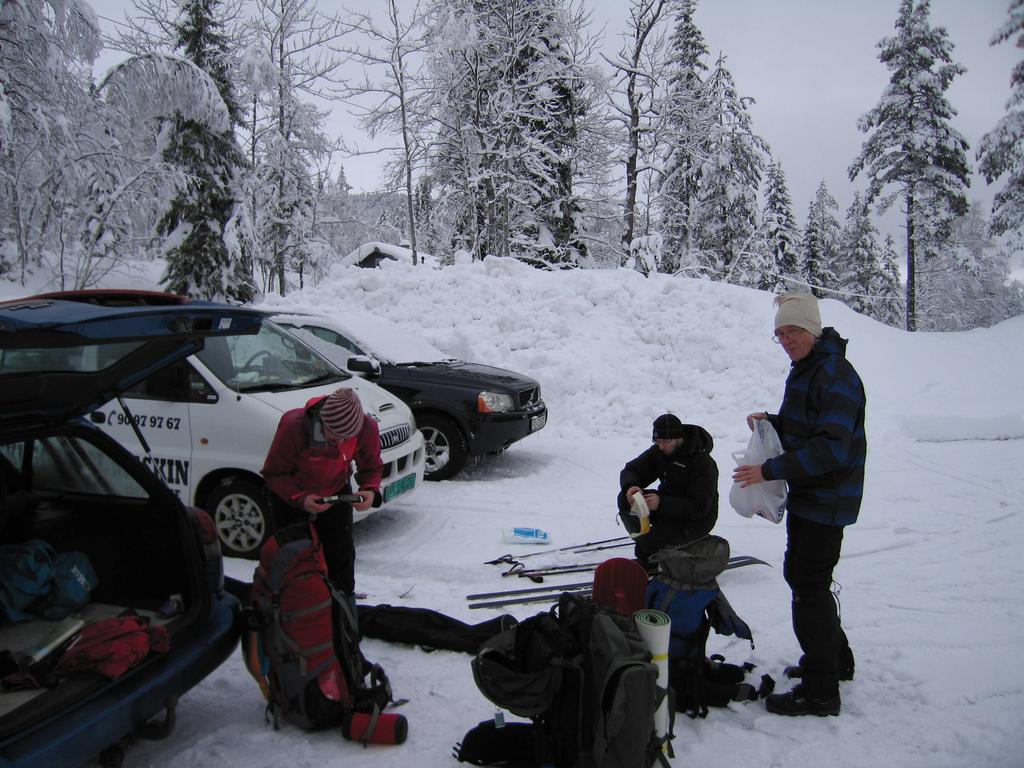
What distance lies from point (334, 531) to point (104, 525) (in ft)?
4.00

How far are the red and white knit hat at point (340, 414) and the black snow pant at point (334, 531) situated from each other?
0.52 metres

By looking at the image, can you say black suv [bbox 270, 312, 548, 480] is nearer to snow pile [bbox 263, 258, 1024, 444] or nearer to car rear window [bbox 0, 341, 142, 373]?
snow pile [bbox 263, 258, 1024, 444]

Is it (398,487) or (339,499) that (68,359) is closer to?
(339,499)

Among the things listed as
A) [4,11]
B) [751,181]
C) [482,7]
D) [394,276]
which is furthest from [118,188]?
[751,181]

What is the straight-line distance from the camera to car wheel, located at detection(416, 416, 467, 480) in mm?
7453

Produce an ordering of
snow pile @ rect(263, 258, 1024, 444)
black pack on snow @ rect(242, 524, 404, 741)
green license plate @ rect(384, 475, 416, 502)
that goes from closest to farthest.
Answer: black pack on snow @ rect(242, 524, 404, 741) → green license plate @ rect(384, 475, 416, 502) → snow pile @ rect(263, 258, 1024, 444)

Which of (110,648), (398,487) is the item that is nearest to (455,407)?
(398,487)

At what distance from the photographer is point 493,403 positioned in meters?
7.48

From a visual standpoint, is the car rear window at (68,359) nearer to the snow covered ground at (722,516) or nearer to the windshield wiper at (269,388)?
the snow covered ground at (722,516)

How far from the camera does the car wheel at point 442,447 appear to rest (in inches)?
293

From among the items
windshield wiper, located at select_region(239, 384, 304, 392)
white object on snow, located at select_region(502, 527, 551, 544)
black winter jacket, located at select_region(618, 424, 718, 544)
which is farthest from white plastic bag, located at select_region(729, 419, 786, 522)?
windshield wiper, located at select_region(239, 384, 304, 392)

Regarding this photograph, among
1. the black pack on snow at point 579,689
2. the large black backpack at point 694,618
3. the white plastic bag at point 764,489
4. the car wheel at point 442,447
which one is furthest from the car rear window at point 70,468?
the car wheel at point 442,447

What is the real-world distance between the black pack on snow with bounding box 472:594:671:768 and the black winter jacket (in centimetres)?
144

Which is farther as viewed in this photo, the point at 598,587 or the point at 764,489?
the point at 764,489
